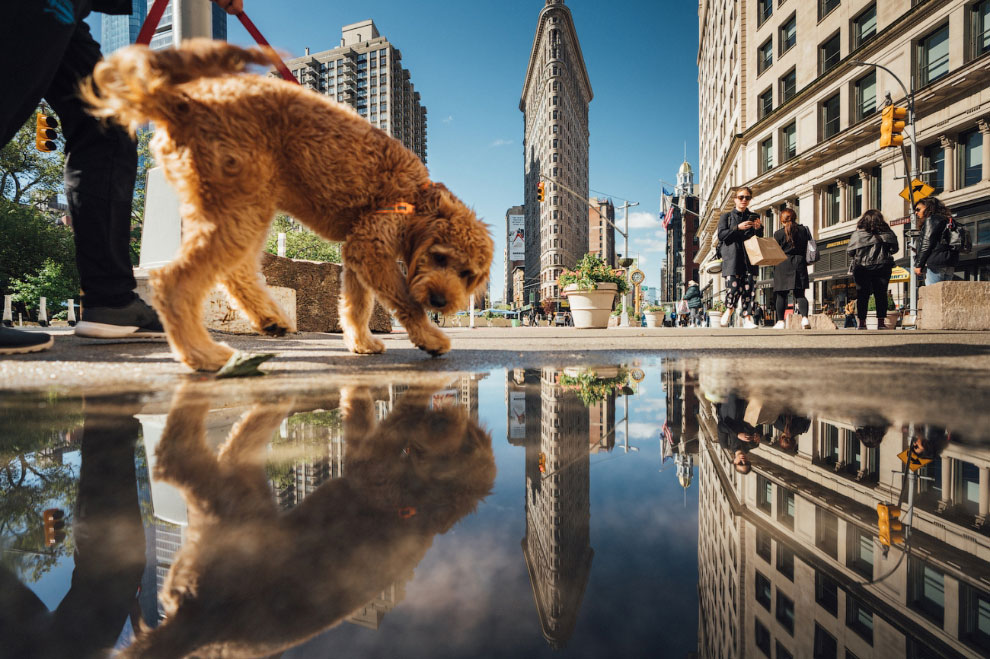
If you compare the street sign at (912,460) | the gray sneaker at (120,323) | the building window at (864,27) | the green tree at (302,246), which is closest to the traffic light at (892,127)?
the building window at (864,27)

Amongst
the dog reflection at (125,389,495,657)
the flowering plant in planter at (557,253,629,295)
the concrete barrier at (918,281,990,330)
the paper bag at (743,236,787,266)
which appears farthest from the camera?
the flowering plant in planter at (557,253,629,295)

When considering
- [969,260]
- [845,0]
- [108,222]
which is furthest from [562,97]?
[108,222]

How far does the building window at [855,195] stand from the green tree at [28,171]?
38.9 metres

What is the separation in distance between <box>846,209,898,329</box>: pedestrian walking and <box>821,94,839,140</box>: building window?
694 inches

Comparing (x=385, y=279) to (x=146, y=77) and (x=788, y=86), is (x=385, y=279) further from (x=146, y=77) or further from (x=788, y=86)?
(x=788, y=86)

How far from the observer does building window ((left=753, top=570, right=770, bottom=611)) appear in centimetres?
45

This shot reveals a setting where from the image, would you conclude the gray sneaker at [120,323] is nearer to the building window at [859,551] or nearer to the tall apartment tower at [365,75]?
the building window at [859,551]

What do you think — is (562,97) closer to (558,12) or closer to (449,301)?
(558,12)

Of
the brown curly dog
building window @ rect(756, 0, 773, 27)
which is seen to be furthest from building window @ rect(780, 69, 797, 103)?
the brown curly dog

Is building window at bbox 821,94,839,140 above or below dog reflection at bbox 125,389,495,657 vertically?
above

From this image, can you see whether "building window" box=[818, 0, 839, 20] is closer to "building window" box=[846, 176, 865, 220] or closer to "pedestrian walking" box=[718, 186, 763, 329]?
"building window" box=[846, 176, 865, 220]

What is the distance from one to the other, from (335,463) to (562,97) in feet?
281

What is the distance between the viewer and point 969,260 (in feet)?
52.1

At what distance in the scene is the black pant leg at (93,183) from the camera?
2754mm
